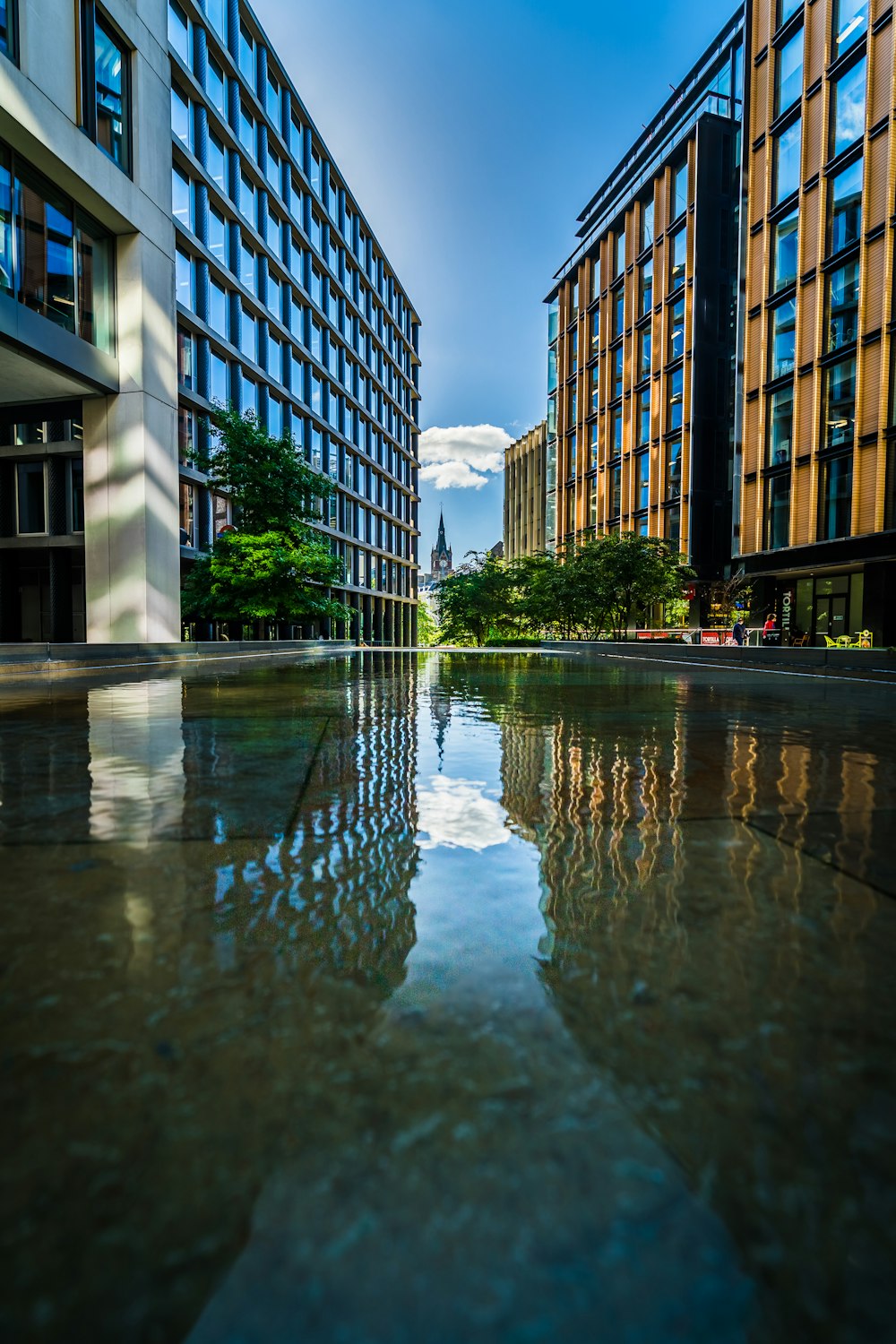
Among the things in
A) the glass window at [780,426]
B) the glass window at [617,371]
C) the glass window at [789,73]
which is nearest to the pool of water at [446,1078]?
the glass window at [780,426]

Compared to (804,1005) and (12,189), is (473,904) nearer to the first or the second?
(804,1005)

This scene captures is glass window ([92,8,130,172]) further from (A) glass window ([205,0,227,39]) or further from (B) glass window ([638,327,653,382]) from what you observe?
(B) glass window ([638,327,653,382])

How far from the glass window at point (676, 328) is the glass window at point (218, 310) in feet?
78.4

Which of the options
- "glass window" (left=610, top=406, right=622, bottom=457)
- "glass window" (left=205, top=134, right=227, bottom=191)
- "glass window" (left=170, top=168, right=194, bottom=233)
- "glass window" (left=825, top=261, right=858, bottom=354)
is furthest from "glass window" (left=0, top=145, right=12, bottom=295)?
"glass window" (left=610, top=406, right=622, bottom=457)

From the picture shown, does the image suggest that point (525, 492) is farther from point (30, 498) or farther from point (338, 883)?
point (338, 883)

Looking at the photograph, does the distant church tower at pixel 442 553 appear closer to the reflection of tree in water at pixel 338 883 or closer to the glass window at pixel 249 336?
the glass window at pixel 249 336

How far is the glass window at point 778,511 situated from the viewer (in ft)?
93.3

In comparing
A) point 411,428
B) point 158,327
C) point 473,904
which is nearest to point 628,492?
point 411,428

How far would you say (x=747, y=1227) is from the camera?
616 mm

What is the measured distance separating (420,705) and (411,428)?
60225mm

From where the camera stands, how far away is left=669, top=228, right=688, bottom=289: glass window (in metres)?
36.5

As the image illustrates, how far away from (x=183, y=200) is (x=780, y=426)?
24.9 meters

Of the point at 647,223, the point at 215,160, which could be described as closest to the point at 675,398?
the point at 647,223

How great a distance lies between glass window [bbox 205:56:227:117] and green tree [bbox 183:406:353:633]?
44.9 ft
